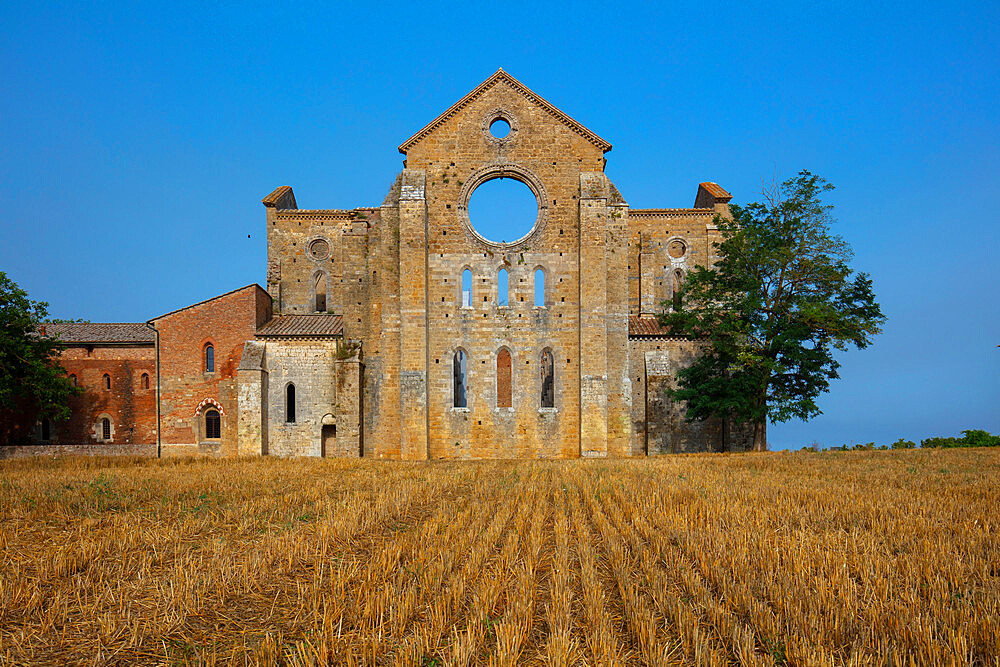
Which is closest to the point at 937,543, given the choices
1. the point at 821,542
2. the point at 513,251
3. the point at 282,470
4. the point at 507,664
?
the point at 821,542

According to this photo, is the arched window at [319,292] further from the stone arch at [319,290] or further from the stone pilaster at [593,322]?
the stone pilaster at [593,322]

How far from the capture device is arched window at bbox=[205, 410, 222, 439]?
29.8 metres

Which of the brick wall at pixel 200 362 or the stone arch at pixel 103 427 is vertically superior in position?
the brick wall at pixel 200 362

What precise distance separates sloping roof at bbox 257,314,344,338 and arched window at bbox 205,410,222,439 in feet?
15.6

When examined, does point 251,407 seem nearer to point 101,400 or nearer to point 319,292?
point 319,292

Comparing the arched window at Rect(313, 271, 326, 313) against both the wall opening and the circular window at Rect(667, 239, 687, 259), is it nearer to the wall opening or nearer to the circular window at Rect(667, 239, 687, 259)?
the wall opening

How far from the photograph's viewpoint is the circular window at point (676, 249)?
35.5 m

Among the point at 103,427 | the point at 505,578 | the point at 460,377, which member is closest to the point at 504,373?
the point at 460,377

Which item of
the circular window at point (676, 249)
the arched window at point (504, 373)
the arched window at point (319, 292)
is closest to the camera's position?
the circular window at point (676, 249)

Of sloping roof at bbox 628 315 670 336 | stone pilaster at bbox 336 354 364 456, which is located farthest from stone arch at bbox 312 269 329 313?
sloping roof at bbox 628 315 670 336

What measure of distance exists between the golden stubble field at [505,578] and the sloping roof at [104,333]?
24144 mm

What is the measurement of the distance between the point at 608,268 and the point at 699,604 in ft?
76.8

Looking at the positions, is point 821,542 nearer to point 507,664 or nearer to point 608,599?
point 608,599

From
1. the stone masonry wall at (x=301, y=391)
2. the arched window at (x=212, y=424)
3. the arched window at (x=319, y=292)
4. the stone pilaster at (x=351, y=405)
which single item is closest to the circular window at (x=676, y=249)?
the stone pilaster at (x=351, y=405)
